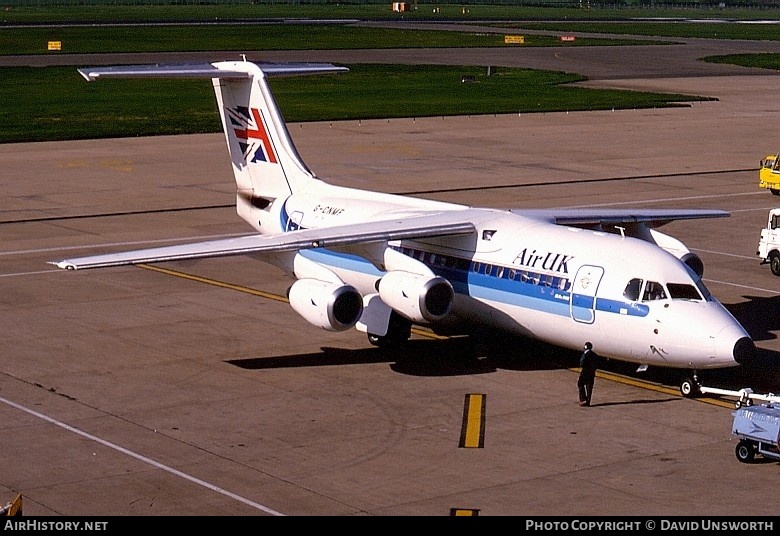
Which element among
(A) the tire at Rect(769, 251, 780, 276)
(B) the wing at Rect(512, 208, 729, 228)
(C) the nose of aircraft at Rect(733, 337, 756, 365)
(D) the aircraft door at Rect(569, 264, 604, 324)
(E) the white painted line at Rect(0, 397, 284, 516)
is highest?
(B) the wing at Rect(512, 208, 729, 228)

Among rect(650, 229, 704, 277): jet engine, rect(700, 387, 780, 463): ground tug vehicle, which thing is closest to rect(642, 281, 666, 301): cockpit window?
rect(650, 229, 704, 277): jet engine

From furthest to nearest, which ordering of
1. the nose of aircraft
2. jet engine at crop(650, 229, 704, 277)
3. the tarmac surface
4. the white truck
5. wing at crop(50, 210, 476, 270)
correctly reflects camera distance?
1. the white truck
2. jet engine at crop(650, 229, 704, 277)
3. wing at crop(50, 210, 476, 270)
4. the nose of aircraft
5. the tarmac surface

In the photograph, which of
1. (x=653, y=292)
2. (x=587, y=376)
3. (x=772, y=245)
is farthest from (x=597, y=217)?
(x=772, y=245)

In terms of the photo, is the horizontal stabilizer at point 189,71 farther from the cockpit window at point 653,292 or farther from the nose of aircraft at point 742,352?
the nose of aircraft at point 742,352

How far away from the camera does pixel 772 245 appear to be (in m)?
39.2

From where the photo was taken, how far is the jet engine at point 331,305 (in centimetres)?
2861

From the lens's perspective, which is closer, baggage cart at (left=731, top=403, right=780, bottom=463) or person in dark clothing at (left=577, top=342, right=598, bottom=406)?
baggage cart at (left=731, top=403, right=780, bottom=463)

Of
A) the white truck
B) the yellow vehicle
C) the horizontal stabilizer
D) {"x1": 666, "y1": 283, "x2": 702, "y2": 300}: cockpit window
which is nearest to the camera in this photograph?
{"x1": 666, "y1": 283, "x2": 702, "y2": 300}: cockpit window

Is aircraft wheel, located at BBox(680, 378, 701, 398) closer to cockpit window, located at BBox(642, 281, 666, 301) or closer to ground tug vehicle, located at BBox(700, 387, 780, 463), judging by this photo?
cockpit window, located at BBox(642, 281, 666, 301)

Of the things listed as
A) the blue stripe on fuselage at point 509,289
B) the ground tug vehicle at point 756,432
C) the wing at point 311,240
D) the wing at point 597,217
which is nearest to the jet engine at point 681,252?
the wing at point 597,217

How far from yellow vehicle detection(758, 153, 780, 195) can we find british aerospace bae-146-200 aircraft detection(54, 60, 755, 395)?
2031cm

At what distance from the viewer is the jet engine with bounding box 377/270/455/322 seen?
2859 centimetres
